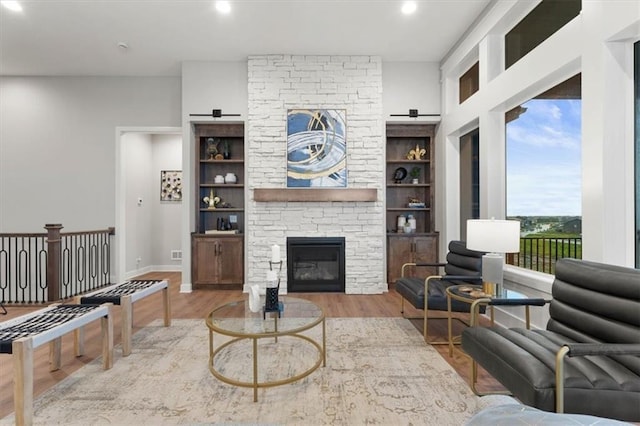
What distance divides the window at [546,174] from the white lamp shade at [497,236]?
0.48 meters

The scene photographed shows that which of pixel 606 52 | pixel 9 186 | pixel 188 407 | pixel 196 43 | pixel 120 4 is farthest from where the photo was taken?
pixel 9 186

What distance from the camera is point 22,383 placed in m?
1.92

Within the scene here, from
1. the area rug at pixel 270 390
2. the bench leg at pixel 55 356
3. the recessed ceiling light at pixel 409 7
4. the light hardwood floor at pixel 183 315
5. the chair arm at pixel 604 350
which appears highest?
the recessed ceiling light at pixel 409 7

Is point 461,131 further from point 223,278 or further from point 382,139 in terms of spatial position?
point 223,278

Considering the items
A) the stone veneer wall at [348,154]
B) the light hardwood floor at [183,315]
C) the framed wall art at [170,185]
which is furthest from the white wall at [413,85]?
the framed wall art at [170,185]

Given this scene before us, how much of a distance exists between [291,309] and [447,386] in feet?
4.29

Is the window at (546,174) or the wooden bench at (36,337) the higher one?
the window at (546,174)

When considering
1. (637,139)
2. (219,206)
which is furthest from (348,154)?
(637,139)

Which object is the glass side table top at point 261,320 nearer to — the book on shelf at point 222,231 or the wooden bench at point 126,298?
the wooden bench at point 126,298

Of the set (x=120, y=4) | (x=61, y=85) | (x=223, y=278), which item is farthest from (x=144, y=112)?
(x=223, y=278)

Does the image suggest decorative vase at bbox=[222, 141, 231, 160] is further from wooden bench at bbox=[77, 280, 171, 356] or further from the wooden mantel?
wooden bench at bbox=[77, 280, 171, 356]

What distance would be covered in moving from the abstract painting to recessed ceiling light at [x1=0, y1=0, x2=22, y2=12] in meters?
3.38

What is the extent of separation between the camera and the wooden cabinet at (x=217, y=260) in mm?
5504

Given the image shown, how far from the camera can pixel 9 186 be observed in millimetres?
5891
